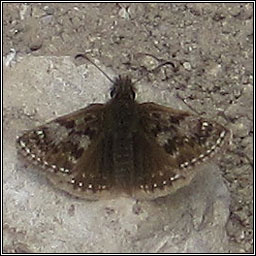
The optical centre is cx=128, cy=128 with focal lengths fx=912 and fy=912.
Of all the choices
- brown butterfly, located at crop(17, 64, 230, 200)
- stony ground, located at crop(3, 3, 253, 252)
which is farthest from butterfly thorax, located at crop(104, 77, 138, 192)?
stony ground, located at crop(3, 3, 253, 252)

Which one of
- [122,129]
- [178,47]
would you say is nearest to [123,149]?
[122,129]

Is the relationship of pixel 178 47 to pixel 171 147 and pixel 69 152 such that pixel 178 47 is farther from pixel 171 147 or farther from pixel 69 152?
pixel 69 152

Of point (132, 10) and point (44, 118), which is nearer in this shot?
point (44, 118)

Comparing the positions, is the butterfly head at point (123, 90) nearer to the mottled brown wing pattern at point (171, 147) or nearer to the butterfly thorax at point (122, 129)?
the butterfly thorax at point (122, 129)

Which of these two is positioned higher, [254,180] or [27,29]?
[27,29]

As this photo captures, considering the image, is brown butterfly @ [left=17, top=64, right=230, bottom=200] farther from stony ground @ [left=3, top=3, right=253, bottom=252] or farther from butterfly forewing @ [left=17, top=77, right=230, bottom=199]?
stony ground @ [left=3, top=3, right=253, bottom=252]

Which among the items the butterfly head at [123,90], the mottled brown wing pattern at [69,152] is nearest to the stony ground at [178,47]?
the butterfly head at [123,90]

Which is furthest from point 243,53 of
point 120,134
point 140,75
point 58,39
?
point 120,134

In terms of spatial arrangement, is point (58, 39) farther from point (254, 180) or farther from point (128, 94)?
point (254, 180)
